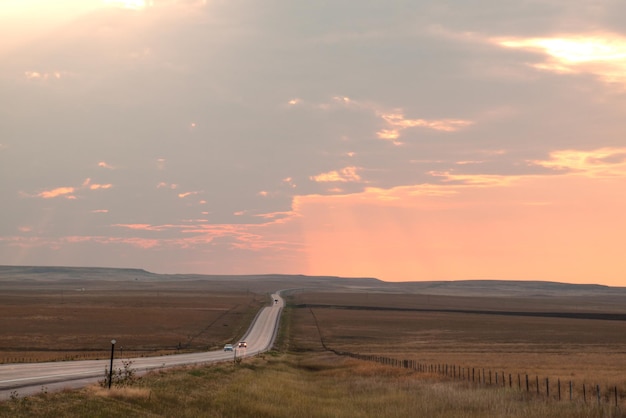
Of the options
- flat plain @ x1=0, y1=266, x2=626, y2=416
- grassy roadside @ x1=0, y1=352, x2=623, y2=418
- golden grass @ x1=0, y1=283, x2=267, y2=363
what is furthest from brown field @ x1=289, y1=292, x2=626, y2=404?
golden grass @ x1=0, y1=283, x2=267, y2=363

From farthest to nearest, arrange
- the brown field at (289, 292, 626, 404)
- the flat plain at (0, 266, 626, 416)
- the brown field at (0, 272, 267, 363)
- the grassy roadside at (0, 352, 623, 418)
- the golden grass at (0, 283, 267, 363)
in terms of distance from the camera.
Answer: the brown field at (0, 272, 267, 363) → the golden grass at (0, 283, 267, 363) → the flat plain at (0, 266, 626, 416) → the brown field at (289, 292, 626, 404) → the grassy roadside at (0, 352, 623, 418)

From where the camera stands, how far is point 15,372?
36.6 meters

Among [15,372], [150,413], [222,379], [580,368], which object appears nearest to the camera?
[150,413]

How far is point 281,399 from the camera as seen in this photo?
35.2 metres

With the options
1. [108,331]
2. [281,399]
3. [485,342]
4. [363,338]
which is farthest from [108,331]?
[281,399]

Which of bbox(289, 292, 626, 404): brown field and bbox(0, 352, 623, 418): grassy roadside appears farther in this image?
bbox(289, 292, 626, 404): brown field

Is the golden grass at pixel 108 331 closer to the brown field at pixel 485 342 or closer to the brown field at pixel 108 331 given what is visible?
the brown field at pixel 108 331

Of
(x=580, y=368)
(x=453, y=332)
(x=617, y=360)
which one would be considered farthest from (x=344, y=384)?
(x=453, y=332)

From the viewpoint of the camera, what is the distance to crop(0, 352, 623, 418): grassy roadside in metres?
24.2

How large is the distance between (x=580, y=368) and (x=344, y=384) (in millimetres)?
23615

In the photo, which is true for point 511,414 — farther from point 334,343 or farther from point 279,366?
point 334,343

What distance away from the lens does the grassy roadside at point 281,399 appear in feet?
79.5

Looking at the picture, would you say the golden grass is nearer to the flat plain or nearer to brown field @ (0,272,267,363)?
brown field @ (0,272,267,363)

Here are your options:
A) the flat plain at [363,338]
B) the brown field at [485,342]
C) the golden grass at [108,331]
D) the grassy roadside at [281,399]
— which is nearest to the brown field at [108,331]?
the golden grass at [108,331]
